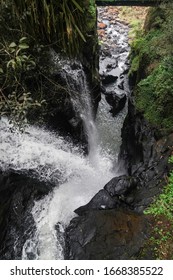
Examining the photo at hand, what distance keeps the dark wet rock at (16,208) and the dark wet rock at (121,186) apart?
5.29ft

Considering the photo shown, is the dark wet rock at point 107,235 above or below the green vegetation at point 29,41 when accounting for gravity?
below

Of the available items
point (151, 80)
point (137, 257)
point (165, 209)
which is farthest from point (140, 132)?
point (137, 257)

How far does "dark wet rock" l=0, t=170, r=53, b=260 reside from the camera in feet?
19.4

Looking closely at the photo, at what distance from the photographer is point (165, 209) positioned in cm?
550

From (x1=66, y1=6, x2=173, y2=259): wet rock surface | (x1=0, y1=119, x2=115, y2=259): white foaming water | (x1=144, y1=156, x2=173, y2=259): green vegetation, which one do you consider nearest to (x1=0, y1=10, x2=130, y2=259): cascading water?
(x1=0, y1=119, x2=115, y2=259): white foaming water

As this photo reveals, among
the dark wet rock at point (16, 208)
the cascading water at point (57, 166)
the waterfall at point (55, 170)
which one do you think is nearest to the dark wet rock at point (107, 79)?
the cascading water at point (57, 166)

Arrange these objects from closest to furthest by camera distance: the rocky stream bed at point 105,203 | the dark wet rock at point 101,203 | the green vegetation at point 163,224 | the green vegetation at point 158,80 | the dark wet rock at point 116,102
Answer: the green vegetation at point 163,224, the rocky stream bed at point 105,203, the dark wet rock at point 101,203, the green vegetation at point 158,80, the dark wet rock at point 116,102

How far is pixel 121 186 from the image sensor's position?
6723 mm

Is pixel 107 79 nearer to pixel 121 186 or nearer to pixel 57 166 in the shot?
pixel 57 166

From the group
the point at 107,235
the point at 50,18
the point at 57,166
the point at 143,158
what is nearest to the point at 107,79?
the point at 57,166

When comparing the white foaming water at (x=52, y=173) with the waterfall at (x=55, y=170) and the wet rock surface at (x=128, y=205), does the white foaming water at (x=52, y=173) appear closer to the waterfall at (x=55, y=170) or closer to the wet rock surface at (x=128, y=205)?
the waterfall at (x=55, y=170)

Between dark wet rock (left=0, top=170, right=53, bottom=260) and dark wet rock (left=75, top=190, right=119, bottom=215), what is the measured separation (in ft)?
3.65

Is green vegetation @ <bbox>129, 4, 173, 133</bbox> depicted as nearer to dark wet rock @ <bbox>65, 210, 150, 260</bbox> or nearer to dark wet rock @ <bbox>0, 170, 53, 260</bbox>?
dark wet rock @ <bbox>65, 210, 150, 260</bbox>

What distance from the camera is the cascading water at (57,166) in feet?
20.0
